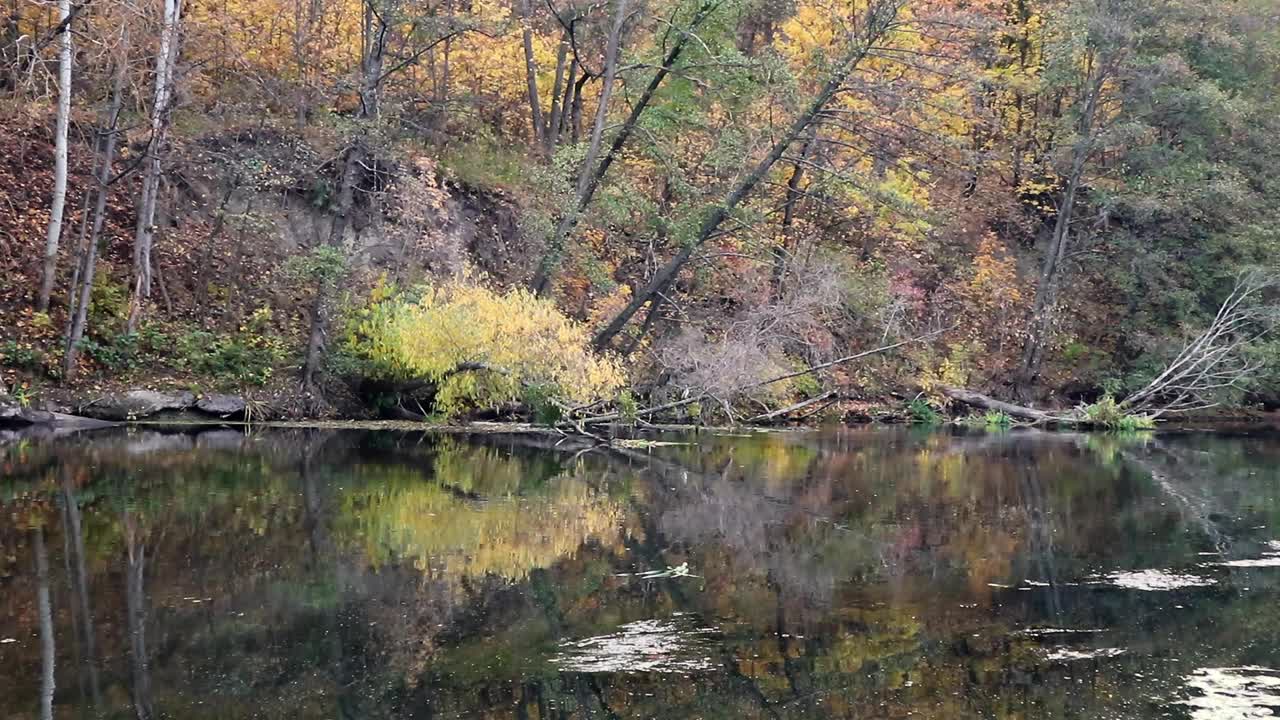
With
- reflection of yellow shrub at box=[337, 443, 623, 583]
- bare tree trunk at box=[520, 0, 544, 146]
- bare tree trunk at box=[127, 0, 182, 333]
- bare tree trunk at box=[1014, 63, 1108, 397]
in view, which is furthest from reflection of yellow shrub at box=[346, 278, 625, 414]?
bare tree trunk at box=[1014, 63, 1108, 397]

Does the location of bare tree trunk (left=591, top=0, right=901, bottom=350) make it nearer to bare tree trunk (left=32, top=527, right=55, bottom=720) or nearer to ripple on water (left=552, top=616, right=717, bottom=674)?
bare tree trunk (left=32, top=527, right=55, bottom=720)

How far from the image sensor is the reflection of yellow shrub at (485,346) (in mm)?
21141

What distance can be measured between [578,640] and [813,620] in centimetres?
182

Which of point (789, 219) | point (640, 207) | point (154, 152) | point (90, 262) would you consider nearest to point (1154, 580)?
point (640, 207)

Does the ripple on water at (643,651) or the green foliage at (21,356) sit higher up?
the green foliage at (21,356)

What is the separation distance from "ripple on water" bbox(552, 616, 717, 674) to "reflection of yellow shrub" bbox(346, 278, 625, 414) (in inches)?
513

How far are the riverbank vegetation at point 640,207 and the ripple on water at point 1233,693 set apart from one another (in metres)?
14.7

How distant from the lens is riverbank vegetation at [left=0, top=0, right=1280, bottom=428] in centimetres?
2258

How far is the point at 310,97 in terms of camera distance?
1168 inches

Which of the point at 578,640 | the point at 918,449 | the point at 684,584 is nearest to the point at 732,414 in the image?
the point at 918,449

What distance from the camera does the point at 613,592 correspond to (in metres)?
9.23

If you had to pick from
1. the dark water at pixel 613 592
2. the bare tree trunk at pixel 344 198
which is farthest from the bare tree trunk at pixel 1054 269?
the bare tree trunk at pixel 344 198

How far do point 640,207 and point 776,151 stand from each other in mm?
3066

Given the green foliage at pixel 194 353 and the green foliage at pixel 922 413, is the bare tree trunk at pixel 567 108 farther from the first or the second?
the green foliage at pixel 922 413
